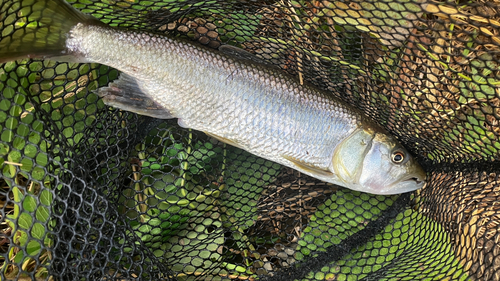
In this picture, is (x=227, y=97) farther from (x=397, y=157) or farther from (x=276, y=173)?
(x=397, y=157)

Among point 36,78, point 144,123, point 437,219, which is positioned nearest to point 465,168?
point 437,219

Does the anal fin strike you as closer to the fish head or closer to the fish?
the fish

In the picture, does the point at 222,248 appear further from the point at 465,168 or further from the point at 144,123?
the point at 465,168

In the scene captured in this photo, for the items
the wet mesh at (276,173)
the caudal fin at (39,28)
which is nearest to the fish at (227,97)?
the caudal fin at (39,28)

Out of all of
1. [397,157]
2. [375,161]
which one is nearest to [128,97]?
[375,161]

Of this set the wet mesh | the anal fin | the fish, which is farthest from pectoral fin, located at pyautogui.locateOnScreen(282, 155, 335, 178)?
the anal fin

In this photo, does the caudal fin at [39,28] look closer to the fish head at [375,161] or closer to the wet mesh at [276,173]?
the wet mesh at [276,173]
